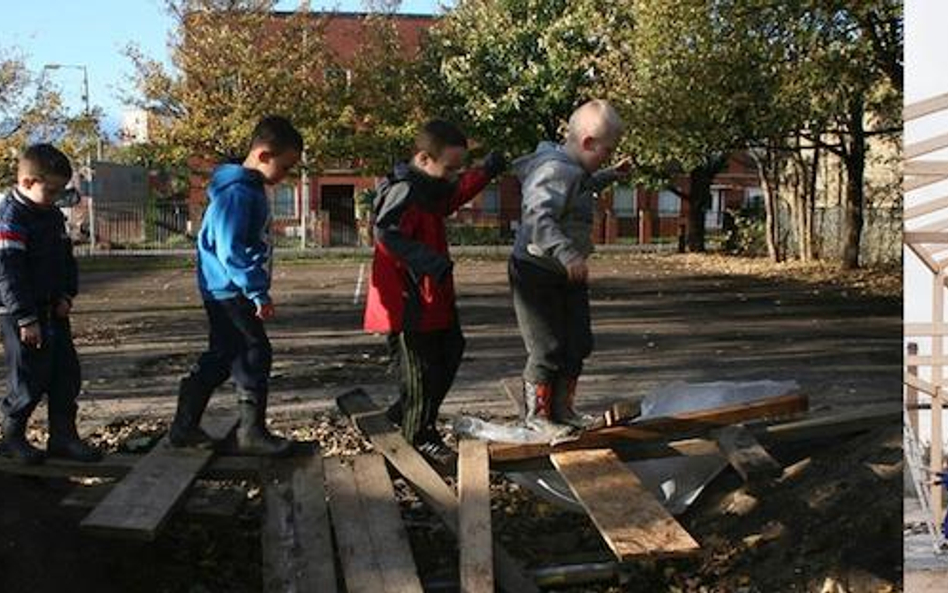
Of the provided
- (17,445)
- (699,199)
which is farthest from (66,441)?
(699,199)

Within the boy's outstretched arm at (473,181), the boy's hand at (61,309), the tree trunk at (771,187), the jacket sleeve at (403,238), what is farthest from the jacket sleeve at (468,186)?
the tree trunk at (771,187)

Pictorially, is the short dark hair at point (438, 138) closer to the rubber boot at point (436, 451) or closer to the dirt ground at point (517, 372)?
the rubber boot at point (436, 451)

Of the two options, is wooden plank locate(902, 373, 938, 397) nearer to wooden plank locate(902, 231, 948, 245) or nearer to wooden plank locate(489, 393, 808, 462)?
wooden plank locate(902, 231, 948, 245)

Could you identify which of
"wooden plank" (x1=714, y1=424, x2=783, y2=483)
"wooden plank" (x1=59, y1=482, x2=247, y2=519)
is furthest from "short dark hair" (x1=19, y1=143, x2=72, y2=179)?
"wooden plank" (x1=714, y1=424, x2=783, y2=483)

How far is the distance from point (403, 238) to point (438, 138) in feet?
1.49

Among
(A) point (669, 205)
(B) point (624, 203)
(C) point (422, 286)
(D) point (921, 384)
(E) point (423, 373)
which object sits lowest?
(E) point (423, 373)

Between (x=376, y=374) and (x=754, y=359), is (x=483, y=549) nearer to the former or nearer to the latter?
(x=376, y=374)

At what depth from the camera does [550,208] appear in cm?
403

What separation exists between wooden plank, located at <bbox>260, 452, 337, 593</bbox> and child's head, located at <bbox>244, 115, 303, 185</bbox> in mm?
1108

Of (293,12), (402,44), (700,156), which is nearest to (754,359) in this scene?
(402,44)

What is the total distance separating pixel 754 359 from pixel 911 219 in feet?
21.0

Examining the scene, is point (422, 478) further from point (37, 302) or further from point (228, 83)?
point (228, 83)

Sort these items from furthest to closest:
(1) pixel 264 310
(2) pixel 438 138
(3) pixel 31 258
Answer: (2) pixel 438 138, (3) pixel 31 258, (1) pixel 264 310

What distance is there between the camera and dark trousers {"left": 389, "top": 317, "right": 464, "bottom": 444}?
4418 mm
